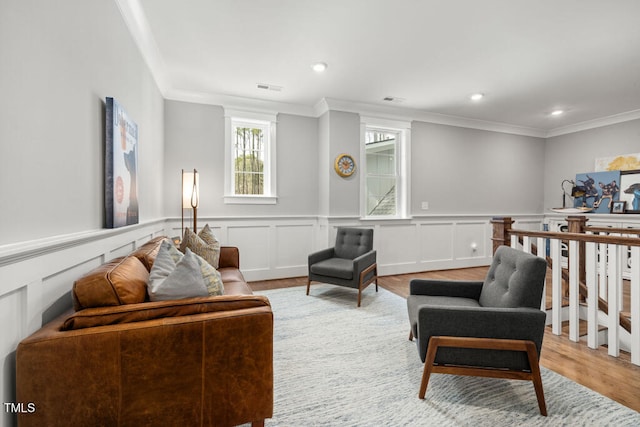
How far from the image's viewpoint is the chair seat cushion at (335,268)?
10.9 feet

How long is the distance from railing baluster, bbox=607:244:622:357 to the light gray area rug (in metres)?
0.71

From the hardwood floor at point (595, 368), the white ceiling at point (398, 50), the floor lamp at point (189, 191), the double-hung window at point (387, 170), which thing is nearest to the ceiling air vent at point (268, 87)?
the white ceiling at point (398, 50)

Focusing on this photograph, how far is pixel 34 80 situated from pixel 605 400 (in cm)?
322

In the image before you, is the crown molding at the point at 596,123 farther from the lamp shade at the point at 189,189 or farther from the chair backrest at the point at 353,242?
the lamp shade at the point at 189,189

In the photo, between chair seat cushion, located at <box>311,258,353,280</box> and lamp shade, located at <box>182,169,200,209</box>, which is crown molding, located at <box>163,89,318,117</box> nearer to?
lamp shade, located at <box>182,169,200,209</box>

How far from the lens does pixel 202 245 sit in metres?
2.82

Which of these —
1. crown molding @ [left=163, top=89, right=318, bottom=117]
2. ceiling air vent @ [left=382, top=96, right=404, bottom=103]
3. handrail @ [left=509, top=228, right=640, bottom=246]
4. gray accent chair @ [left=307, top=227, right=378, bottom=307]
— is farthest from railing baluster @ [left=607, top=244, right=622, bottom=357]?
crown molding @ [left=163, top=89, right=318, bottom=117]

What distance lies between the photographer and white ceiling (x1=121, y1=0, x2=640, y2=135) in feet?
7.62

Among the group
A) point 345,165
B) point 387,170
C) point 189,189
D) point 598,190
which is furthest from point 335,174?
point 598,190

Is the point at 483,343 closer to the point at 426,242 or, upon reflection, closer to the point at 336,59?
the point at 336,59

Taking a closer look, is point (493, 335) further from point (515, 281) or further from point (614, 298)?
point (614, 298)

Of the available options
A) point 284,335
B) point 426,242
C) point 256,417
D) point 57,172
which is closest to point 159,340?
point 256,417

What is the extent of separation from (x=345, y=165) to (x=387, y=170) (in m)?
0.92

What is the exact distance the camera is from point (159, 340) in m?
1.14
